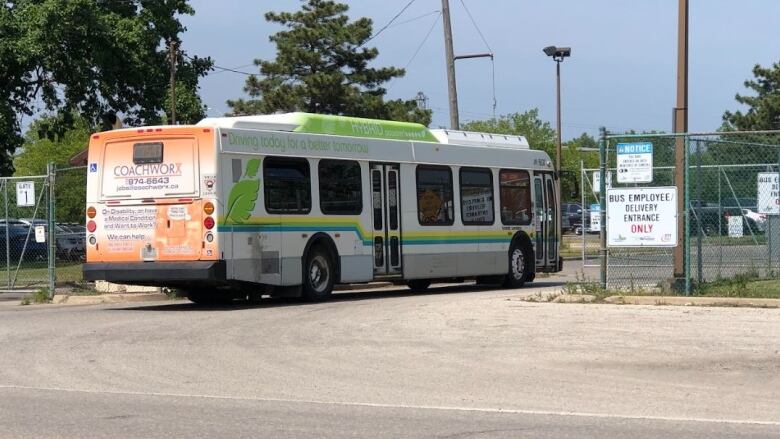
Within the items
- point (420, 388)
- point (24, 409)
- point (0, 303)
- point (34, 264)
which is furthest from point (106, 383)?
point (34, 264)

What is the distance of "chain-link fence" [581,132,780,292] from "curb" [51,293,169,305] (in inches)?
338

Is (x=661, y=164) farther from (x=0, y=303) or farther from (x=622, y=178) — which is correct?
(x=0, y=303)

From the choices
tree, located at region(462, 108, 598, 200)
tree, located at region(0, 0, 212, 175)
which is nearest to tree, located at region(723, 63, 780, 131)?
tree, located at region(462, 108, 598, 200)

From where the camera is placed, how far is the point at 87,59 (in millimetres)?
38719

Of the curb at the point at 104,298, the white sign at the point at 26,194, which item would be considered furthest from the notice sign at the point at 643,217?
the white sign at the point at 26,194

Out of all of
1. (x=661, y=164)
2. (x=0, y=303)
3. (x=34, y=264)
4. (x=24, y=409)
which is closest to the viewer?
(x=24, y=409)

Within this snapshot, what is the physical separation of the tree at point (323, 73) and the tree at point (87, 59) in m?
12.7

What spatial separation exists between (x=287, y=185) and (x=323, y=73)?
3728 centimetres

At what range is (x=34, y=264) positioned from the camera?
1213 inches

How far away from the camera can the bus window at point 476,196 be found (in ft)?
77.2

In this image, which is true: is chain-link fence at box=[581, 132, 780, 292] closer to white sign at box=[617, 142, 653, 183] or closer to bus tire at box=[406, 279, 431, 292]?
white sign at box=[617, 142, 653, 183]

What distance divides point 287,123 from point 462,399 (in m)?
10.5

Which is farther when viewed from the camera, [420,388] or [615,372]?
[615,372]

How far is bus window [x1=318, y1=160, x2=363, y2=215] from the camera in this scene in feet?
66.7
